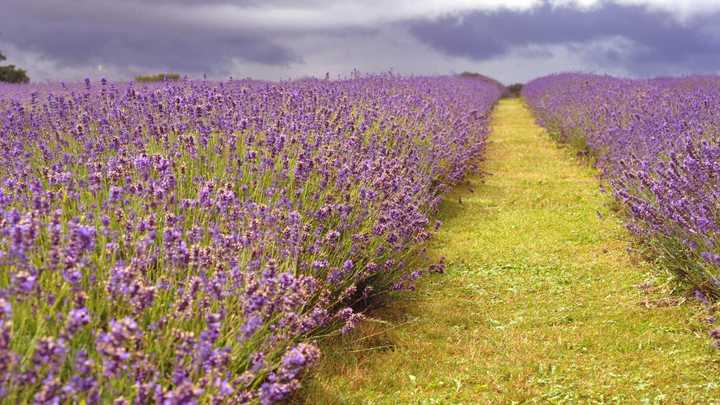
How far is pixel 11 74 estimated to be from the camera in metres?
19.0

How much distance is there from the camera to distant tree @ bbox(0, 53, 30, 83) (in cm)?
1894

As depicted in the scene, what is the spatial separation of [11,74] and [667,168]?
61.6 feet

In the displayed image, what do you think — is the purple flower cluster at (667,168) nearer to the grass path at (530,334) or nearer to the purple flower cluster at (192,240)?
the grass path at (530,334)

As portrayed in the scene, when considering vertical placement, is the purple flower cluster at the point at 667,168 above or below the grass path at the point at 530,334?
above

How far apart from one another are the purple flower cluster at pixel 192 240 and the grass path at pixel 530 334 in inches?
11.4

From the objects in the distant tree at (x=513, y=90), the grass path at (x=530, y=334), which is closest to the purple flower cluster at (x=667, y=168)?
the grass path at (x=530, y=334)

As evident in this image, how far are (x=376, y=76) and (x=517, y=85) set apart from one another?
80.8ft

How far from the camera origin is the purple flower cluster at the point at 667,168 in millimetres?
4055

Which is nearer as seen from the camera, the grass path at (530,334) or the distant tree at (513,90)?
the grass path at (530,334)

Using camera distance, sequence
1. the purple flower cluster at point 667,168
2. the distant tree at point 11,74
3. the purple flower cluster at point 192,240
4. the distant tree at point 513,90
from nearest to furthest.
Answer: the purple flower cluster at point 192,240, the purple flower cluster at point 667,168, the distant tree at point 11,74, the distant tree at point 513,90

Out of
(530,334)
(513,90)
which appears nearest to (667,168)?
(530,334)

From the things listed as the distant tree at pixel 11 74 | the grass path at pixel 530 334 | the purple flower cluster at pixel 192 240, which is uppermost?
the distant tree at pixel 11 74

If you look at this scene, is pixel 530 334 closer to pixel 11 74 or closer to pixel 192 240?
pixel 192 240

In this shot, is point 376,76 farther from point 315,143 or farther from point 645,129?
point 315,143
